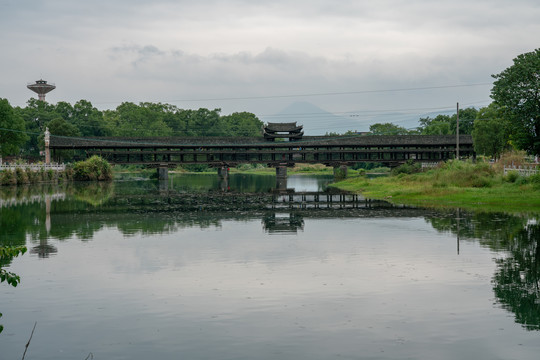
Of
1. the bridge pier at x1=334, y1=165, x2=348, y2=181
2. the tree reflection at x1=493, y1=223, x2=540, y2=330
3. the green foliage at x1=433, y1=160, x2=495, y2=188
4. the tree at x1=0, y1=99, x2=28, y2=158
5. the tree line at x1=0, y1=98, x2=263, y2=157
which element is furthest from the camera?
the tree line at x1=0, y1=98, x2=263, y2=157

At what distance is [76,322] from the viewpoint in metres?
10.5

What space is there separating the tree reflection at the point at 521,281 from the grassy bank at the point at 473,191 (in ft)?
40.7

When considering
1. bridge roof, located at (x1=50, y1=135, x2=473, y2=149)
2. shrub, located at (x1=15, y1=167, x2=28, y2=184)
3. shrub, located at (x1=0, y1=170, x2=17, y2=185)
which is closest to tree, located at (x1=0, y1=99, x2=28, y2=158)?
bridge roof, located at (x1=50, y1=135, x2=473, y2=149)

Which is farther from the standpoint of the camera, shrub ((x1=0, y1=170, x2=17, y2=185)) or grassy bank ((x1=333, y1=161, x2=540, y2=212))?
shrub ((x1=0, y1=170, x2=17, y2=185))

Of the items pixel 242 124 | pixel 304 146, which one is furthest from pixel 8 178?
pixel 242 124

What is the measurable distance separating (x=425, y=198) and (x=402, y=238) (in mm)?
17150

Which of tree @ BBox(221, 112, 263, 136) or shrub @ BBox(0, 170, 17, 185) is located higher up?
tree @ BBox(221, 112, 263, 136)

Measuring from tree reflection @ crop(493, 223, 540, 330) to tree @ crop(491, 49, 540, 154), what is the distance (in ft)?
63.0

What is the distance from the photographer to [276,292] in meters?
12.6

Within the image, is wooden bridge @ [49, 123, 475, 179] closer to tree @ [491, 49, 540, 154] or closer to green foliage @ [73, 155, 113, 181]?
green foliage @ [73, 155, 113, 181]

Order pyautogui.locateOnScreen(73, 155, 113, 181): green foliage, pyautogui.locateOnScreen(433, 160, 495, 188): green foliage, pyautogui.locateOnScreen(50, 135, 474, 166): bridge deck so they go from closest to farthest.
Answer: pyautogui.locateOnScreen(433, 160, 495, 188): green foliage, pyautogui.locateOnScreen(73, 155, 113, 181): green foliage, pyautogui.locateOnScreen(50, 135, 474, 166): bridge deck

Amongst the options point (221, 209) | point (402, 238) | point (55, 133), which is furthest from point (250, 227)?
point (55, 133)

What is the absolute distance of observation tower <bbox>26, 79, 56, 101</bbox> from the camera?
12550cm

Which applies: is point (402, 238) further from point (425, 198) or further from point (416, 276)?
point (425, 198)
